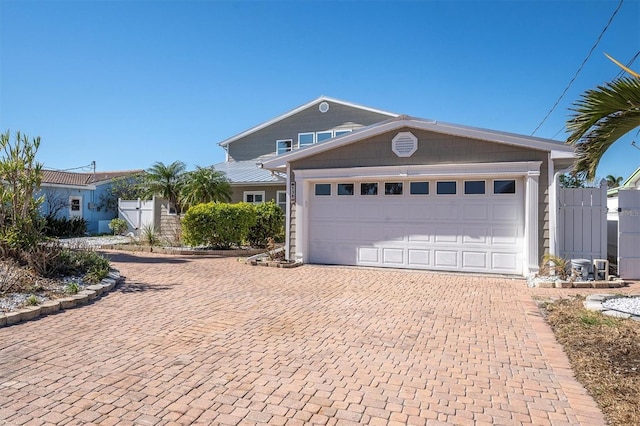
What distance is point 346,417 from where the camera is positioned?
2990 millimetres

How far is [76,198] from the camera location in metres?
24.3

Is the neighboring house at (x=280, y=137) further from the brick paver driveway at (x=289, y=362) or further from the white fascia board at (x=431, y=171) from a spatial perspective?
the brick paver driveway at (x=289, y=362)

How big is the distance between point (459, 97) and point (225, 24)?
9.35 metres

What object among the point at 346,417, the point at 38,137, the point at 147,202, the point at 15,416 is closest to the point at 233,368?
the point at 346,417

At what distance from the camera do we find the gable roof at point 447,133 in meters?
8.88

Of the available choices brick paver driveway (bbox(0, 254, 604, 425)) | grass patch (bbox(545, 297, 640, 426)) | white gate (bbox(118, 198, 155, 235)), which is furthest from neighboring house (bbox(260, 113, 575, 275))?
white gate (bbox(118, 198, 155, 235))

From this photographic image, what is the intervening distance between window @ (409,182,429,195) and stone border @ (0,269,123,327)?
7.48 m

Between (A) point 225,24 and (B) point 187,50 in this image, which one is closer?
(A) point 225,24

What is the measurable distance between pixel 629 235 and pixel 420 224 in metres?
4.60

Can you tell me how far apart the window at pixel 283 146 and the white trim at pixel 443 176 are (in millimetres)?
10543

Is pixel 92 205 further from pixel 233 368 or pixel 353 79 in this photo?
pixel 233 368

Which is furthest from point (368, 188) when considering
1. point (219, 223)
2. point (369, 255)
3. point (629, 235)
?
point (629, 235)

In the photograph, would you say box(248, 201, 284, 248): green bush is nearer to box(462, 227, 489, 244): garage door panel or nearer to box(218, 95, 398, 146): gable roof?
box(462, 227, 489, 244): garage door panel

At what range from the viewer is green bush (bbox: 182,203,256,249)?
13.8 meters
